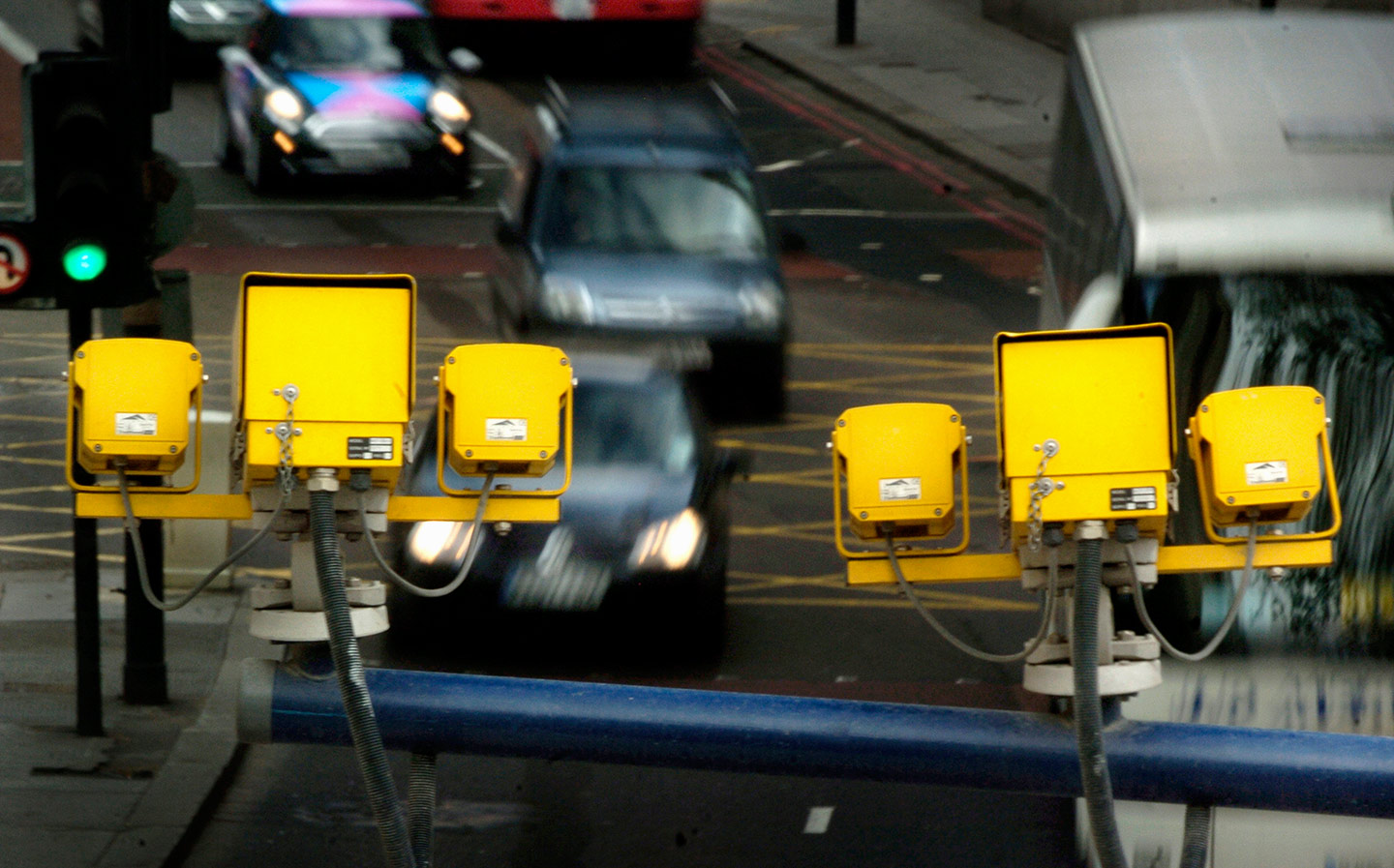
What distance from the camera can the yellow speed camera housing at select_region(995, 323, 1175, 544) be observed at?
3.66 metres

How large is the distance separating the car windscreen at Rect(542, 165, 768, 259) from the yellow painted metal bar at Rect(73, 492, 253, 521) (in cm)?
1054

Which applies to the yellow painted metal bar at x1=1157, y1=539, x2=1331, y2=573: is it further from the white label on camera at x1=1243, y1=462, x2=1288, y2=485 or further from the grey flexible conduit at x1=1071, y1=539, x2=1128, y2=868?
the grey flexible conduit at x1=1071, y1=539, x2=1128, y2=868

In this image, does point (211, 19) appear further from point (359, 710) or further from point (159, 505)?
point (359, 710)

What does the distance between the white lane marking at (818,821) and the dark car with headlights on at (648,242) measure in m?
5.78

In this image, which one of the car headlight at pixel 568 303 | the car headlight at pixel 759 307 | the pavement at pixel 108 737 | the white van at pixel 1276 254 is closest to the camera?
the white van at pixel 1276 254

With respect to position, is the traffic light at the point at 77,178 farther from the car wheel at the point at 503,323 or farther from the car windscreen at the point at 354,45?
the car windscreen at the point at 354,45

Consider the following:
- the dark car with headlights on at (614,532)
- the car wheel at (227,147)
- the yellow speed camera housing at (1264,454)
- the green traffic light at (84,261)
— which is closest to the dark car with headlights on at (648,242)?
the dark car with headlights on at (614,532)

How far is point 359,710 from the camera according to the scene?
3605mm

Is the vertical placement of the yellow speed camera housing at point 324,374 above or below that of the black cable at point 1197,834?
above

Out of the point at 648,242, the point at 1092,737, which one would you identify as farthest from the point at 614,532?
the point at 1092,737

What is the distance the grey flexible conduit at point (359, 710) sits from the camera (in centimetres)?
360

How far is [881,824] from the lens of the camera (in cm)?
839

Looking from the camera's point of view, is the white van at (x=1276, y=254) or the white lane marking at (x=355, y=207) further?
the white lane marking at (x=355, y=207)

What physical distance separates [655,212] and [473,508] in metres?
10.9
